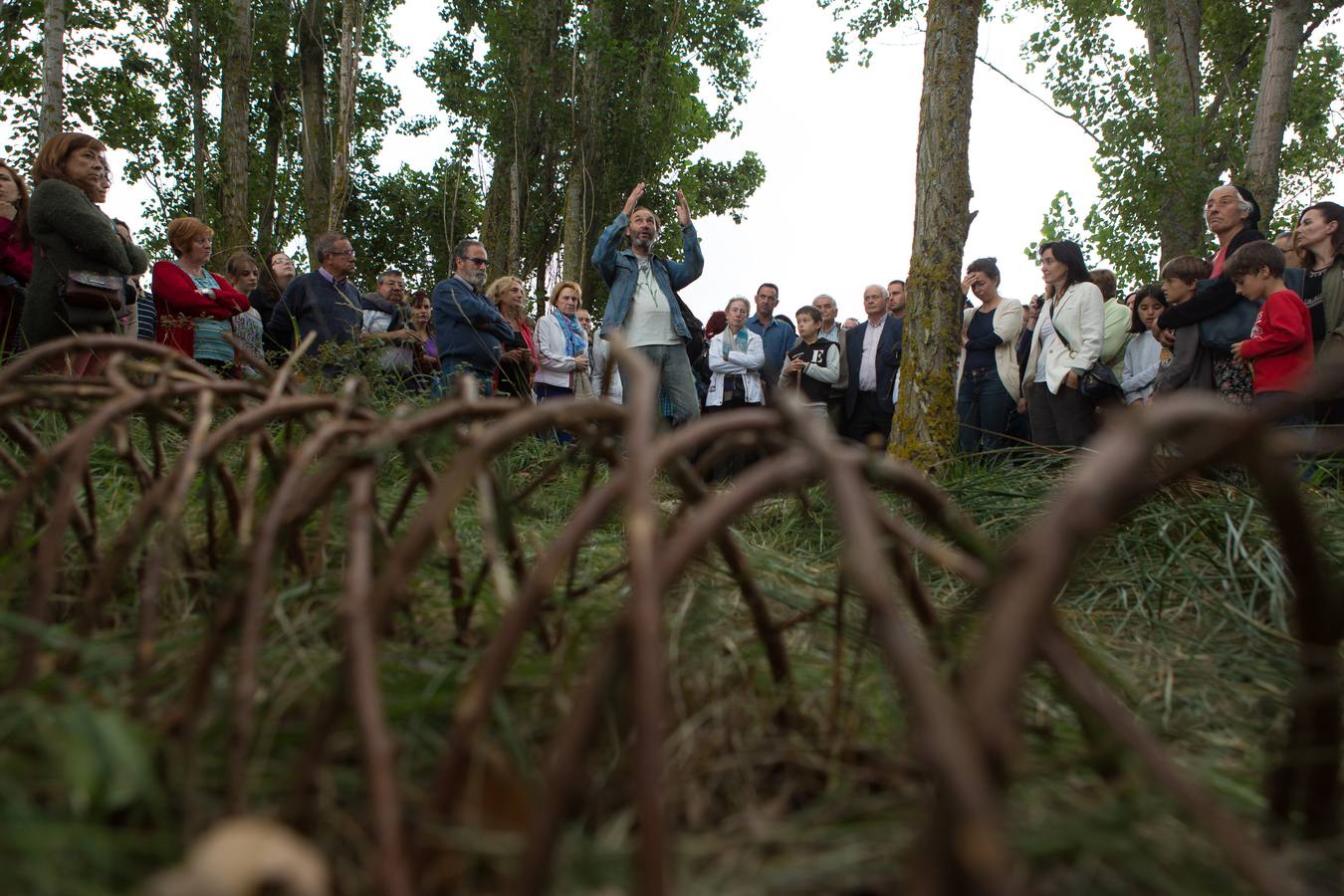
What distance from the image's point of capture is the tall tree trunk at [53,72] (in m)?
8.99

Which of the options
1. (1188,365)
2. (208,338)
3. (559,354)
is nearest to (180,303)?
(208,338)

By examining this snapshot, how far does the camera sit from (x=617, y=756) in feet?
2.93

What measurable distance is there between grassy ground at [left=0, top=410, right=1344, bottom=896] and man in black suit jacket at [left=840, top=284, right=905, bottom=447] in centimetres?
534

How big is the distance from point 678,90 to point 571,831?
18.2 m

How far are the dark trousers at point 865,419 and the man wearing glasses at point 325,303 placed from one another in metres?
3.80

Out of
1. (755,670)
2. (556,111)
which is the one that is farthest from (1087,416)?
(556,111)

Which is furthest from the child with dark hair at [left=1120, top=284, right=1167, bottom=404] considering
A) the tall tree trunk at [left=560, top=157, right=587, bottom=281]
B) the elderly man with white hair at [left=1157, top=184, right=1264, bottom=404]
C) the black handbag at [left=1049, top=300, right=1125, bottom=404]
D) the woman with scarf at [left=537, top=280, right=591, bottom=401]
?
the tall tree trunk at [left=560, top=157, right=587, bottom=281]

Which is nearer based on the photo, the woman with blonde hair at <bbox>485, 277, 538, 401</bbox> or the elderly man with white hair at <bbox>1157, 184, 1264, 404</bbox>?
the elderly man with white hair at <bbox>1157, 184, 1264, 404</bbox>

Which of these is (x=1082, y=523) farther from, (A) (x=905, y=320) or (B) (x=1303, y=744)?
(A) (x=905, y=320)

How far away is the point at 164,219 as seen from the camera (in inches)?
844

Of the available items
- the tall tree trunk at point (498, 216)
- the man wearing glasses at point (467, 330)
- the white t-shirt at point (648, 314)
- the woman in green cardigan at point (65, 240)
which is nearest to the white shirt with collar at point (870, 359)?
the white t-shirt at point (648, 314)

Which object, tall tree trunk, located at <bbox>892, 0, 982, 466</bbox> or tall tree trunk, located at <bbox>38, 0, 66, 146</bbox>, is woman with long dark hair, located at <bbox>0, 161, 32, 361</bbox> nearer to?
tall tree trunk, located at <bbox>892, 0, 982, 466</bbox>

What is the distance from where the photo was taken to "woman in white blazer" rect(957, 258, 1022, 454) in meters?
5.78

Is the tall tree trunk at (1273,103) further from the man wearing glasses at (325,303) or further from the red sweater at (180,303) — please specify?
the red sweater at (180,303)
